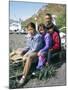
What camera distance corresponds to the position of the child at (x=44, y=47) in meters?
1.87

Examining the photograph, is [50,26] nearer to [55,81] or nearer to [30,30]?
[30,30]

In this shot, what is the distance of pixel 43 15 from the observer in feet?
6.17

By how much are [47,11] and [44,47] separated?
317 millimetres

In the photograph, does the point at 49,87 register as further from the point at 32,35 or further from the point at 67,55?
the point at 32,35

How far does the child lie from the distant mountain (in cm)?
7

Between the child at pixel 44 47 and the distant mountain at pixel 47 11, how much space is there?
0.23 feet

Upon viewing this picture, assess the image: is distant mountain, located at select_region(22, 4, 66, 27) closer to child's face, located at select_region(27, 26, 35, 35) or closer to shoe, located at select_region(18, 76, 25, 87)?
child's face, located at select_region(27, 26, 35, 35)

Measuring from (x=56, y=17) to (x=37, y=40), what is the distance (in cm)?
27

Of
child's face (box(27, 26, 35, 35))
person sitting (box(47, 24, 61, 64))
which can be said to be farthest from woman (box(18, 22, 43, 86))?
person sitting (box(47, 24, 61, 64))

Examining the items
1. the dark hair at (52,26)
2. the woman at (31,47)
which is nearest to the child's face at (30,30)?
the woman at (31,47)

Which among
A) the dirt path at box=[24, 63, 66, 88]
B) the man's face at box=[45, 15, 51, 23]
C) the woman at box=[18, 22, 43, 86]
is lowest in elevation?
the dirt path at box=[24, 63, 66, 88]

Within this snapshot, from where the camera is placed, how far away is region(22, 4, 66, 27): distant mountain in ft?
6.05

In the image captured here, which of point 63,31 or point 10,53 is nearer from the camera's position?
point 10,53


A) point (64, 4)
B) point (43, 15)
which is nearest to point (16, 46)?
point (43, 15)
